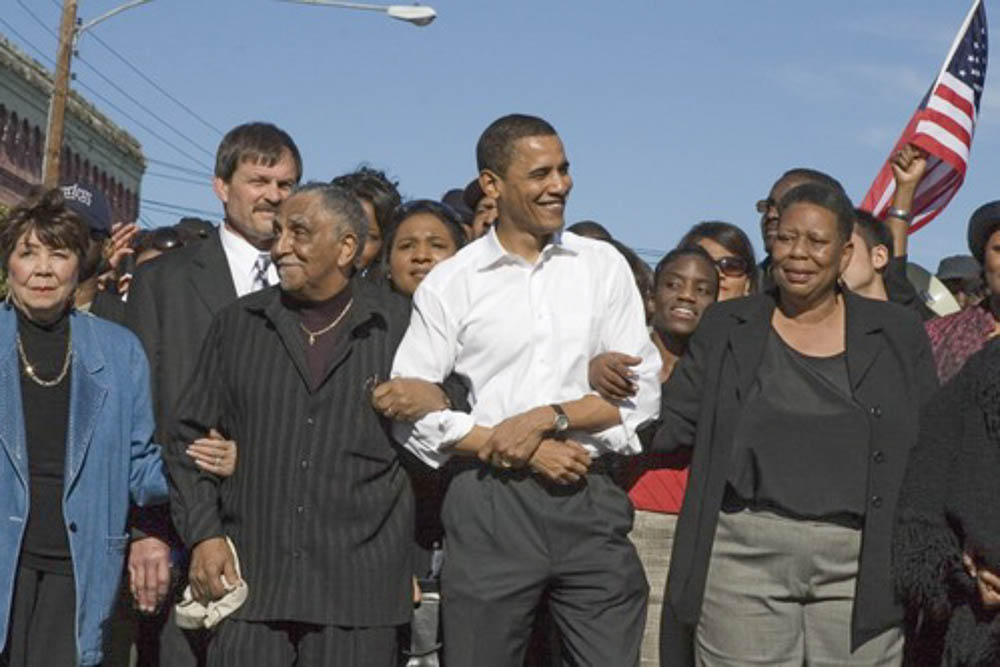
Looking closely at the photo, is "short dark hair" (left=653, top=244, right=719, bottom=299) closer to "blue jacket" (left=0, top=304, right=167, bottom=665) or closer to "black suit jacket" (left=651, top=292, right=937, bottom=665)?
"black suit jacket" (left=651, top=292, right=937, bottom=665)

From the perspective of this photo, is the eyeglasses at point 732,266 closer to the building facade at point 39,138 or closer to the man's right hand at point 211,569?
the man's right hand at point 211,569

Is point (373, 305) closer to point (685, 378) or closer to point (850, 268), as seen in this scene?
point (685, 378)

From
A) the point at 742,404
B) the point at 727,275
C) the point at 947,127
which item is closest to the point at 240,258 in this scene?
the point at 742,404

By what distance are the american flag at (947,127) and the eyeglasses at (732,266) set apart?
1.64 m

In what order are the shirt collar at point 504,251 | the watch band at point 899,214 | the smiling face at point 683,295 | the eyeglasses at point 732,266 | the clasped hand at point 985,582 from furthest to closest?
the eyeglasses at point 732,266
the watch band at point 899,214
the smiling face at point 683,295
the shirt collar at point 504,251
the clasped hand at point 985,582

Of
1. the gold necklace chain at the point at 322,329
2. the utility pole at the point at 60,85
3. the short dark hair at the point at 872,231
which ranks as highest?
the utility pole at the point at 60,85

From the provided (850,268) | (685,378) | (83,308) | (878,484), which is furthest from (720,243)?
(83,308)

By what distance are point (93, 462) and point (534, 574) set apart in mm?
1594

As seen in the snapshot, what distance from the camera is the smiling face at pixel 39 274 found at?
241 inches

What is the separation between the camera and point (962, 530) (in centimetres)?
565

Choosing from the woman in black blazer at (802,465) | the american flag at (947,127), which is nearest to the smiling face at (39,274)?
the woman in black blazer at (802,465)

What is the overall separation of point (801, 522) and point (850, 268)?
158cm

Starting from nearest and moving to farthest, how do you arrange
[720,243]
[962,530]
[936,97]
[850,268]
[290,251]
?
[962,530], [290,251], [850,268], [720,243], [936,97]

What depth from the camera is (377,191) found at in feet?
26.1
